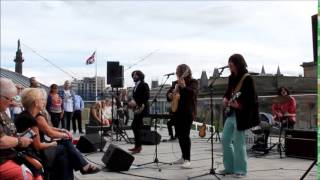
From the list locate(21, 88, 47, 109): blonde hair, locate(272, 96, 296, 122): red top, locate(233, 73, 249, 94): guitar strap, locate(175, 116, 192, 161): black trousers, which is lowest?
locate(175, 116, 192, 161): black trousers

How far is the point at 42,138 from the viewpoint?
5.22m

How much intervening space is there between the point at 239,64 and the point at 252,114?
73 centimetres

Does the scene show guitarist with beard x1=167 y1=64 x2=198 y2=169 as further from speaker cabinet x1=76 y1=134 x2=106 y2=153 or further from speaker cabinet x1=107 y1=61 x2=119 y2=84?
speaker cabinet x1=107 y1=61 x2=119 y2=84

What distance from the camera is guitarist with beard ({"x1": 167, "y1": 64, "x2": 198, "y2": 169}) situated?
7406mm

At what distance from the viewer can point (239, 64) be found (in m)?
6.66

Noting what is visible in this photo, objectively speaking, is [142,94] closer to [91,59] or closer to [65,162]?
[65,162]

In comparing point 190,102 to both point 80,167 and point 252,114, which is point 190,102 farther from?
point 80,167

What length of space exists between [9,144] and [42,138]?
1170 millimetres

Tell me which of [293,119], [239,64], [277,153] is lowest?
[277,153]

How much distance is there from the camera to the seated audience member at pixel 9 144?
13.2 feet

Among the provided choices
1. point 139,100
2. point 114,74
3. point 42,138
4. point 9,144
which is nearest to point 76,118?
point 114,74

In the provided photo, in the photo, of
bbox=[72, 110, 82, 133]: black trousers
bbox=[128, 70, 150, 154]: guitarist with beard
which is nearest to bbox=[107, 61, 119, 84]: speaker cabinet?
bbox=[128, 70, 150, 154]: guitarist with beard

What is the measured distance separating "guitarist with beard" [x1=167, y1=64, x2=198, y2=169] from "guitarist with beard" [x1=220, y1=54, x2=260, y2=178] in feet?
2.66

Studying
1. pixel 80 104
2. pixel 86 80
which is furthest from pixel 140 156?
pixel 86 80
